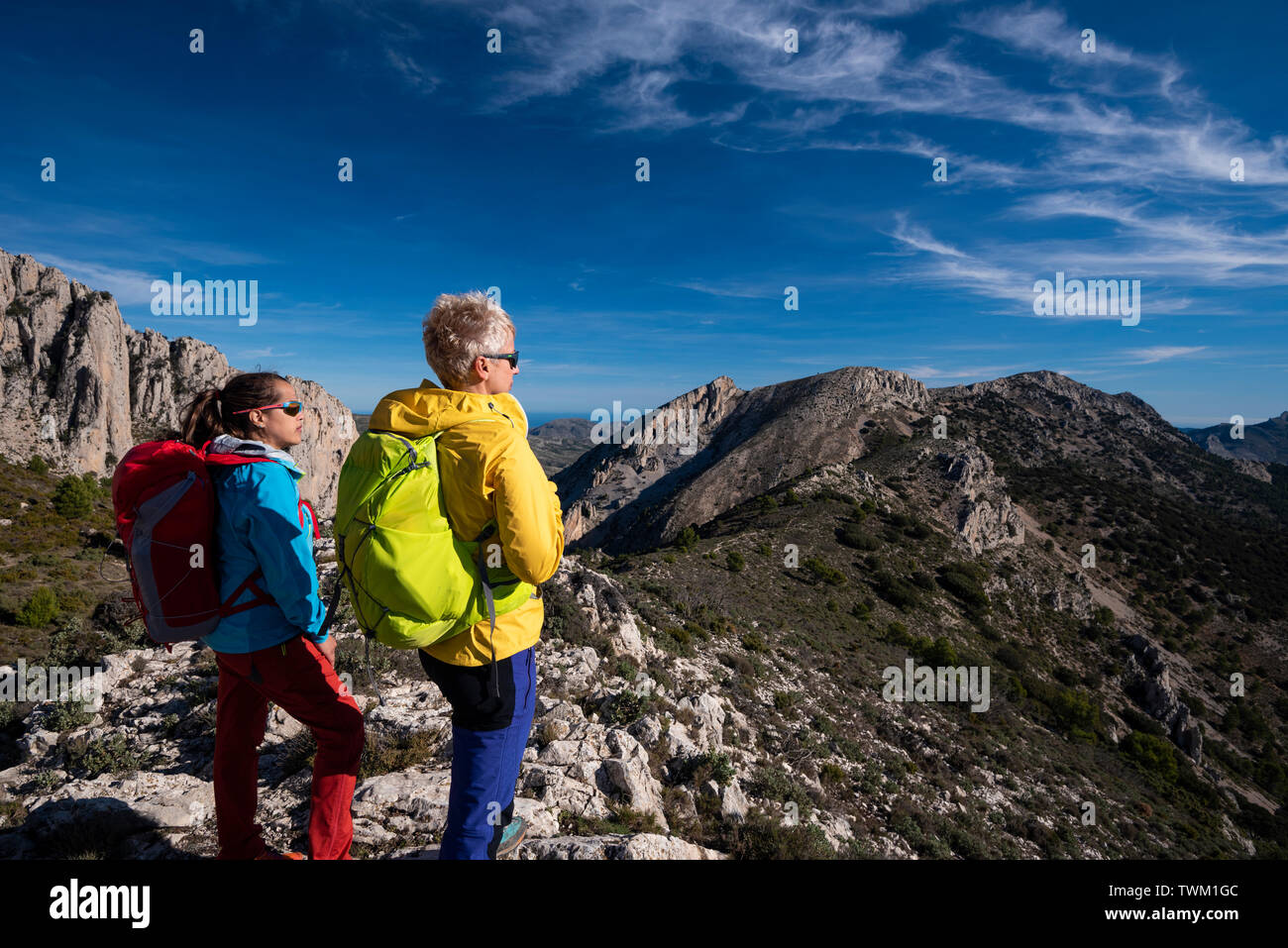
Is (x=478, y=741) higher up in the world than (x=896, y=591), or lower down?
higher up

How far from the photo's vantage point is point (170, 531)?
2.56m

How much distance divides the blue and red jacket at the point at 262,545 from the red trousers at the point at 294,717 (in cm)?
15

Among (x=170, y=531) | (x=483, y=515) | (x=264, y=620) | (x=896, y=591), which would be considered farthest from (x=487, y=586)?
(x=896, y=591)

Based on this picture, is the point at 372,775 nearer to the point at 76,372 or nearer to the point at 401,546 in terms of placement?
the point at 401,546

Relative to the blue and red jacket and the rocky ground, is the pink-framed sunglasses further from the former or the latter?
the rocky ground

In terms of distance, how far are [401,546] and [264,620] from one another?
1240 mm

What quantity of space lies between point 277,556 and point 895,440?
248ft

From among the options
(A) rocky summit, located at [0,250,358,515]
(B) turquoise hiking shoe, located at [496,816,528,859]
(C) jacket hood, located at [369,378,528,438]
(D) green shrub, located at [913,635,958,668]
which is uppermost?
(A) rocky summit, located at [0,250,358,515]

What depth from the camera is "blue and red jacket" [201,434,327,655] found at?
2.57m

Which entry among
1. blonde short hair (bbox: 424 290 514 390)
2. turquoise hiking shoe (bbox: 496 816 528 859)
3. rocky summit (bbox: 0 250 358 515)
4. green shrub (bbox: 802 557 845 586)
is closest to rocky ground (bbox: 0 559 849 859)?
turquoise hiking shoe (bbox: 496 816 528 859)

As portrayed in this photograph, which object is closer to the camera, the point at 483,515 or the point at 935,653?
the point at 483,515

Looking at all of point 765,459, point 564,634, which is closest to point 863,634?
point 564,634

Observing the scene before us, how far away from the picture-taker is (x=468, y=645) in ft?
8.16

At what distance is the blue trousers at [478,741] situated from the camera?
2543 millimetres
